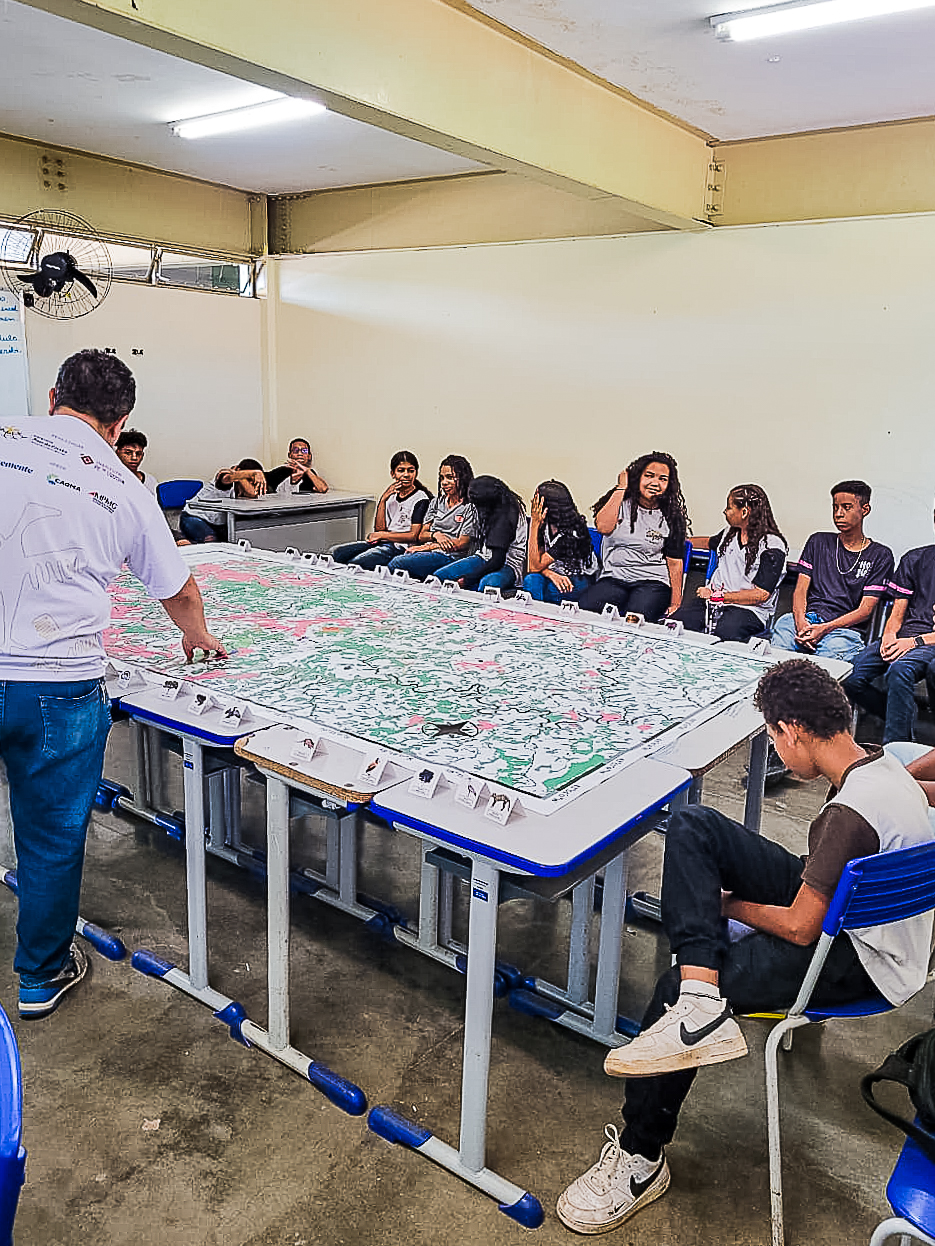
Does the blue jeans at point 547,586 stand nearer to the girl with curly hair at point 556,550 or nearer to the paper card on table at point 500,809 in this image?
the girl with curly hair at point 556,550

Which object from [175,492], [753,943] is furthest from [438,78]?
[175,492]

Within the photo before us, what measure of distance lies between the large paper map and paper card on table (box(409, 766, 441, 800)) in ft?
0.37

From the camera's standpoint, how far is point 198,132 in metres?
5.37

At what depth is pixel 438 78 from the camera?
3500mm

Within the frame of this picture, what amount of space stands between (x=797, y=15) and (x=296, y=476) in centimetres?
452

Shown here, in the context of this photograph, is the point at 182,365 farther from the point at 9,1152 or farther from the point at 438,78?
the point at 9,1152

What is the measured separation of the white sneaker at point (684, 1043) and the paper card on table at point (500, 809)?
1.45ft

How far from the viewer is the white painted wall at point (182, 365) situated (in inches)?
250

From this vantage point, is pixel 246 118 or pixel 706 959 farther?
pixel 246 118

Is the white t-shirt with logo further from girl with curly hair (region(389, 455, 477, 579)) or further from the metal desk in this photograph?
the metal desk

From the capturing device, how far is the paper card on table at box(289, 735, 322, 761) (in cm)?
204

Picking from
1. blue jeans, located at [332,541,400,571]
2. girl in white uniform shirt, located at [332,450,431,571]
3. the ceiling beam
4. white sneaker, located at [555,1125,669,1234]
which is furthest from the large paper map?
girl in white uniform shirt, located at [332,450,431,571]

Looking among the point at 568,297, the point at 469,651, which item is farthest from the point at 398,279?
the point at 469,651

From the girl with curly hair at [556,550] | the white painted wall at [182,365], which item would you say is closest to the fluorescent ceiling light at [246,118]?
the white painted wall at [182,365]
